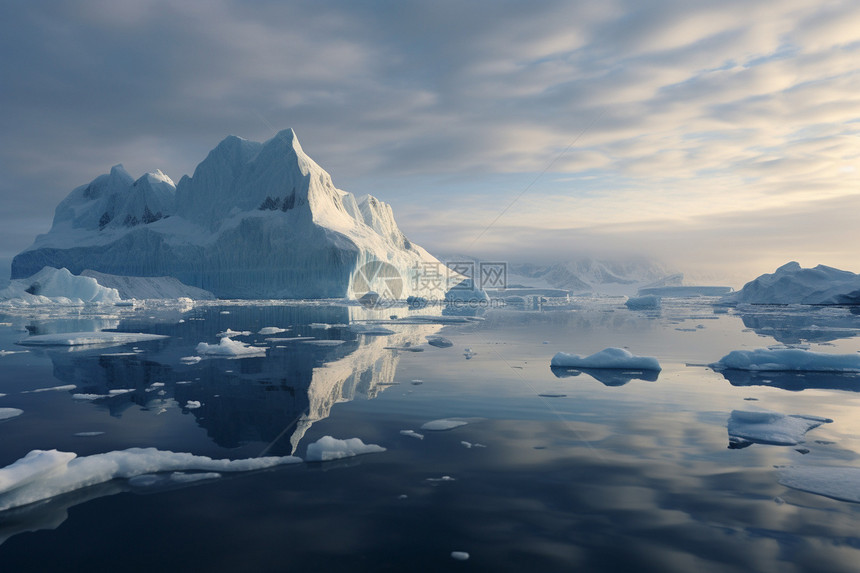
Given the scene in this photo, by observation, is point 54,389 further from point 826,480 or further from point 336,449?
point 826,480

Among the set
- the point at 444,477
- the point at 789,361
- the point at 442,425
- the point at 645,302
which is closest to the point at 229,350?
the point at 442,425

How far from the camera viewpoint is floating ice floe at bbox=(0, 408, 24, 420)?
620 centimetres

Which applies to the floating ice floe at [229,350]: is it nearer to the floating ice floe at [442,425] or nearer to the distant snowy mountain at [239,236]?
the floating ice floe at [442,425]

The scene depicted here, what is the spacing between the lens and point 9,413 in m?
6.34

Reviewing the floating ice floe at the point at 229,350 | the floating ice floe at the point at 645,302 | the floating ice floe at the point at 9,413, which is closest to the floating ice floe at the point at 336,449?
the floating ice floe at the point at 9,413

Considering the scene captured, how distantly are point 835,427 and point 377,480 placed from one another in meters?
5.60

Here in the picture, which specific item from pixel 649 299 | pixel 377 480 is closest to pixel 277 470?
pixel 377 480

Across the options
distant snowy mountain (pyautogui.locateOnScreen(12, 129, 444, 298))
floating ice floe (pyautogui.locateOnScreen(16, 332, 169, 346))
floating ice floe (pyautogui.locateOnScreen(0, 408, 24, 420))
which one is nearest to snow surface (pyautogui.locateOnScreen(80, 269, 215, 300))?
distant snowy mountain (pyautogui.locateOnScreen(12, 129, 444, 298))

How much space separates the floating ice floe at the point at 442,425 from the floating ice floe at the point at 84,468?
170 centimetres

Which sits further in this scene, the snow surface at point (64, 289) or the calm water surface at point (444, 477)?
the snow surface at point (64, 289)

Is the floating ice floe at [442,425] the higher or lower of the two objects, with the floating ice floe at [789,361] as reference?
lower

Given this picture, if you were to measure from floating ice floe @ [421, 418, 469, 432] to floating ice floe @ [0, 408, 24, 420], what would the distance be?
5.15 m

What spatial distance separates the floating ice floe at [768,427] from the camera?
5457 mm

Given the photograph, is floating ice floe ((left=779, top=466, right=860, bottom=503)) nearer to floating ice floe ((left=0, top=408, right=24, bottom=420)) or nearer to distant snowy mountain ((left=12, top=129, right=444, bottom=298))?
floating ice floe ((left=0, top=408, right=24, bottom=420))
